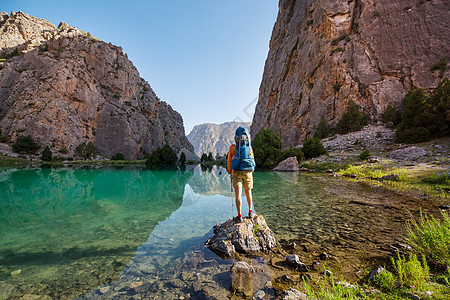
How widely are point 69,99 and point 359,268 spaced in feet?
326

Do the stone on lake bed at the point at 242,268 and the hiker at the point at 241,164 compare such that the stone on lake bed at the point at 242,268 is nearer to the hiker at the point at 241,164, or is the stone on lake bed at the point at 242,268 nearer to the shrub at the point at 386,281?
the hiker at the point at 241,164

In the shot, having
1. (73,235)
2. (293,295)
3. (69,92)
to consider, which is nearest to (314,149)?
(293,295)

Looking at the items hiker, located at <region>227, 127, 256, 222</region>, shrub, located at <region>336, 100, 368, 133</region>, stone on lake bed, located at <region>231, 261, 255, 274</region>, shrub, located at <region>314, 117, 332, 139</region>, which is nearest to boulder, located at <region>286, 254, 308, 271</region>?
stone on lake bed, located at <region>231, 261, 255, 274</region>

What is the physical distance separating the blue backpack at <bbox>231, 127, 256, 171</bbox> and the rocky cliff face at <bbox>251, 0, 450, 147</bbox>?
1492 inches

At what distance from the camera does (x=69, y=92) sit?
7625 cm

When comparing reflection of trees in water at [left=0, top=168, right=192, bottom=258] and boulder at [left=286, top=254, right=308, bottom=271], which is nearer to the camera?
boulder at [left=286, top=254, right=308, bottom=271]

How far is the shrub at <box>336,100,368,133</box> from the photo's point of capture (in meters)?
32.4

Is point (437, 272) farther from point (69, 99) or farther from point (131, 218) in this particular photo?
point (69, 99)

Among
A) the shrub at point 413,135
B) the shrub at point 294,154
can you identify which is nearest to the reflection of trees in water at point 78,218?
the shrub at point 294,154

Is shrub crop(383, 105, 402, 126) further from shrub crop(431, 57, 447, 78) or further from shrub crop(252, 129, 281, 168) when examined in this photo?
shrub crop(252, 129, 281, 168)

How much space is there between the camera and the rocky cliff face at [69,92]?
221ft

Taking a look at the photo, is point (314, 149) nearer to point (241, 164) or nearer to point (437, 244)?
point (241, 164)

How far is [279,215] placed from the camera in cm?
772

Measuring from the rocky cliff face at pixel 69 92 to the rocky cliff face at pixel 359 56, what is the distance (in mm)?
73283
